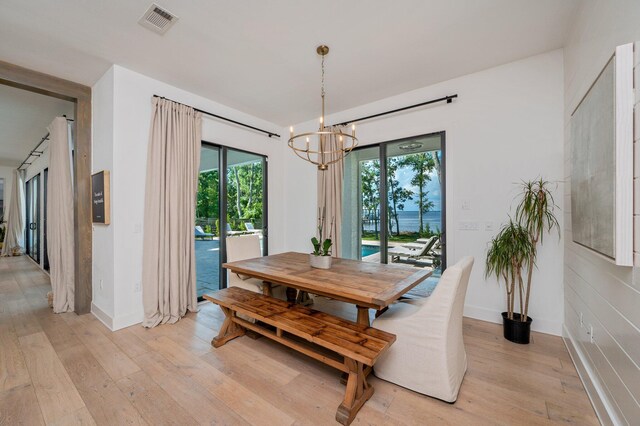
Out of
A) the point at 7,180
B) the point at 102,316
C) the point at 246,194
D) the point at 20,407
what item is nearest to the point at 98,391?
the point at 20,407

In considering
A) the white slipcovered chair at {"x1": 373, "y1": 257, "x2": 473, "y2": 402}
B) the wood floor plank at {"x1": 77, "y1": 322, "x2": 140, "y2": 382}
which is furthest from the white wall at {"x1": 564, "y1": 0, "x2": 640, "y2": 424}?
the wood floor plank at {"x1": 77, "y1": 322, "x2": 140, "y2": 382}

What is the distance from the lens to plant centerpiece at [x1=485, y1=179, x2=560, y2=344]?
2449 millimetres

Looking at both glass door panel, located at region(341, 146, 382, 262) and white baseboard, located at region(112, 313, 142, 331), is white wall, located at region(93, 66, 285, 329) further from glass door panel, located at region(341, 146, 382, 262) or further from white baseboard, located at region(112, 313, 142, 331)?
glass door panel, located at region(341, 146, 382, 262)

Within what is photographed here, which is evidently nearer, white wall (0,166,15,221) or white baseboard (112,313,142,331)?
white baseboard (112,313,142,331)

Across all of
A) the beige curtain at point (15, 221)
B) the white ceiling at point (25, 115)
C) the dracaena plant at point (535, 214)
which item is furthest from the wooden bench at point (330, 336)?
the beige curtain at point (15, 221)

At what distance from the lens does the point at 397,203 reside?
12.1ft

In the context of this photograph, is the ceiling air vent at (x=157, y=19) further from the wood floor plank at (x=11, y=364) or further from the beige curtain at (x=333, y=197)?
the wood floor plank at (x=11, y=364)

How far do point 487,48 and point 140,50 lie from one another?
11.1 feet

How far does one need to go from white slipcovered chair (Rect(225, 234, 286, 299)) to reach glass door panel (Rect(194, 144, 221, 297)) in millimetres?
804

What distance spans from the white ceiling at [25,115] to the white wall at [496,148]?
3.93 m

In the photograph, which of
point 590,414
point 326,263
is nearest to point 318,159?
point 326,263

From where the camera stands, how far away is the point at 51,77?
290 cm

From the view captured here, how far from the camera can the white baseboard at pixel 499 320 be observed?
8.51 ft

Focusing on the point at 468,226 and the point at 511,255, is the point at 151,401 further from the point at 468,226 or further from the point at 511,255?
the point at 468,226
